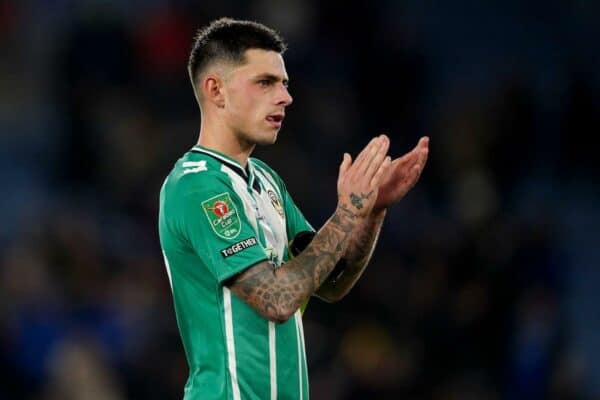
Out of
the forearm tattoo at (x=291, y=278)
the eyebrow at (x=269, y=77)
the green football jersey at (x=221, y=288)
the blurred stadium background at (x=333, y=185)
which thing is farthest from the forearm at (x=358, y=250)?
the blurred stadium background at (x=333, y=185)

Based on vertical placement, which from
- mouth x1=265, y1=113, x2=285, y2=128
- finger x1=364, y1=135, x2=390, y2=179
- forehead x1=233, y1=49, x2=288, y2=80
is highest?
forehead x1=233, y1=49, x2=288, y2=80

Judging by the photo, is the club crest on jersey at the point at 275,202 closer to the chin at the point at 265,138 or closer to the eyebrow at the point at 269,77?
the chin at the point at 265,138

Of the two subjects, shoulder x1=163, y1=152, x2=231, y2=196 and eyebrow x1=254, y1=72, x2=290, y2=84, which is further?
eyebrow x1=254, y1=72, x2=290, y2=84

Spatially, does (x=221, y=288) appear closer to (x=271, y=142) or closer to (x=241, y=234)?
(x=241, y=234)

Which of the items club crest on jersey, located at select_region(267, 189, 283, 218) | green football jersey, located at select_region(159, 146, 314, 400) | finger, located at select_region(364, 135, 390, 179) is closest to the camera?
green football jersey, located at select_region(159, 146, 314, 400)

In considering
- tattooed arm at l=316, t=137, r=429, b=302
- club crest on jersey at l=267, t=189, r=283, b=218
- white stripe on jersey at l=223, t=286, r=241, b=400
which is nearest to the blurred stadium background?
tattooed arm at l=316, t=137, r=429, b=302

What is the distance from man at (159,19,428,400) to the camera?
152 inches

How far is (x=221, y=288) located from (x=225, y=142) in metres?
0.55

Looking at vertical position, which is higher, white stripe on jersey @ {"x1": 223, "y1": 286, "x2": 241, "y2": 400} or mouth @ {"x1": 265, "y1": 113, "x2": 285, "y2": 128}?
mouth @ {"x1": 265, "y1": 113, "x2": 285, "y2": 128}

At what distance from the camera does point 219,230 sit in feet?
12.8

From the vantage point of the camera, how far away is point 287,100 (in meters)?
4.17

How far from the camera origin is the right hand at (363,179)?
13.1 feet

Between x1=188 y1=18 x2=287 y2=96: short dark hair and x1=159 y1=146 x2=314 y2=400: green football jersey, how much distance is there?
37 cm

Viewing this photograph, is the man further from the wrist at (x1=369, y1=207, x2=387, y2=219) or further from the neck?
the wrist at (x1=369, y1=207, x2=387, y2=219)
